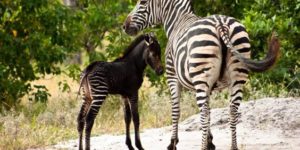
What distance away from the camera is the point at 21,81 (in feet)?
49.5

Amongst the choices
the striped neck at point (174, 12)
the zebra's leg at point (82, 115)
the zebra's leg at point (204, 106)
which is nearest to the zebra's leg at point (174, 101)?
the striped neck at point (174, 12)

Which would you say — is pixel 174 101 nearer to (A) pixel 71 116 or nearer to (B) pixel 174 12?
(B) pixel 174 12

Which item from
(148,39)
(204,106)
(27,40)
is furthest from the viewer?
(27,40)

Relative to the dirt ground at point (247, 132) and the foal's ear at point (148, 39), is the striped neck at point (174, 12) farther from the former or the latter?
the dirt ground at point (247, 132)

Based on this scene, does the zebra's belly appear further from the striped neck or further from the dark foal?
the dark foal

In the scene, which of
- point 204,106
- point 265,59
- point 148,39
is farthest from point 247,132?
point 265,59

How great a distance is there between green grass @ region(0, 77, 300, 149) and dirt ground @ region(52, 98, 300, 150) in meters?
0.64

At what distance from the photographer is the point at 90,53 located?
55.7ft

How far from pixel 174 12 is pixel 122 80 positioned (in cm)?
129

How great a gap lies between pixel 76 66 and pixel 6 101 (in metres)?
2.15

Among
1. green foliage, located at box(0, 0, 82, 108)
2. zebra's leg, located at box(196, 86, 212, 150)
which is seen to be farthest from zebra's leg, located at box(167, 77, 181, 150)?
green foliage, located at box(0, 0, 82, 108)

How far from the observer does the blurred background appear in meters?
13.4

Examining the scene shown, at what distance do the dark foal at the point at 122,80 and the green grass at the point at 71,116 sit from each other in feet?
4.58

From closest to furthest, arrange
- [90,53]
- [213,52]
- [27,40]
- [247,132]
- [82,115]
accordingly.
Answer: [213,52] < [82,115] < [247,132] < [27,40] < [90,53]
